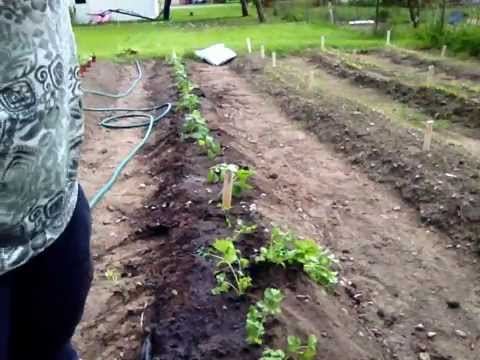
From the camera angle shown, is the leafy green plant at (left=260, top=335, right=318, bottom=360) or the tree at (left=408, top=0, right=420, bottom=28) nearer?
the leafy green plant at (left=260, top=335, right=318, bottom=360)

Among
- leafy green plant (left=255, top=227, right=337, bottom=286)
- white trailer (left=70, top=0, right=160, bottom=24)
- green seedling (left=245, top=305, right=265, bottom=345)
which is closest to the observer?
green seedling (left=245, top=305, right=265, bottom=345)

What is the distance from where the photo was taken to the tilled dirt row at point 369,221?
9.75 feet

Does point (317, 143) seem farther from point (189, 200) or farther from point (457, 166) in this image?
point (189, 200)

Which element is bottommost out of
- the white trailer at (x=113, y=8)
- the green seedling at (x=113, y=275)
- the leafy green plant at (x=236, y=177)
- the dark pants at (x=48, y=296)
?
the white trailer at (x=113, y=8)

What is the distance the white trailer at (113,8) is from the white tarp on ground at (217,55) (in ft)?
53.3

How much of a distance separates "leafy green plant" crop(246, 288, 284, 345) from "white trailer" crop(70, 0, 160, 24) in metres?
27.5

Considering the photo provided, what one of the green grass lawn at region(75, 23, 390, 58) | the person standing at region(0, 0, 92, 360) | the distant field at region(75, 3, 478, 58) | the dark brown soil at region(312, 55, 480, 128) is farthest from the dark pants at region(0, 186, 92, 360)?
the distant field at region(75, 3, 478, 58)

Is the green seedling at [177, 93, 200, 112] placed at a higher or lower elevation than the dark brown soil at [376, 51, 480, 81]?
higher

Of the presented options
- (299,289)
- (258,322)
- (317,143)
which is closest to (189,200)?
(299,289)

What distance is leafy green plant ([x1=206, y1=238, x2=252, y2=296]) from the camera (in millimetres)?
2777

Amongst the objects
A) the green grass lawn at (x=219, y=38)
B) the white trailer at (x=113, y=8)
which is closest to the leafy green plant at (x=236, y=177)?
the green grass lawn at (x=219, y=38)

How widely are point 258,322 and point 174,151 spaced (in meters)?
3.36

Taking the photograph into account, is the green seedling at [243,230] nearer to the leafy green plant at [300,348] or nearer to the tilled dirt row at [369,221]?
the tilled dirt row at [369,221]

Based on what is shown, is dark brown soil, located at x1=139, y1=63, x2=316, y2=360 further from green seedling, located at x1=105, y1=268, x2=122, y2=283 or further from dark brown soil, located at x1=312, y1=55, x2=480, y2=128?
dark brown soil, located at x1=312, y1=55, x2=480, y2=128
